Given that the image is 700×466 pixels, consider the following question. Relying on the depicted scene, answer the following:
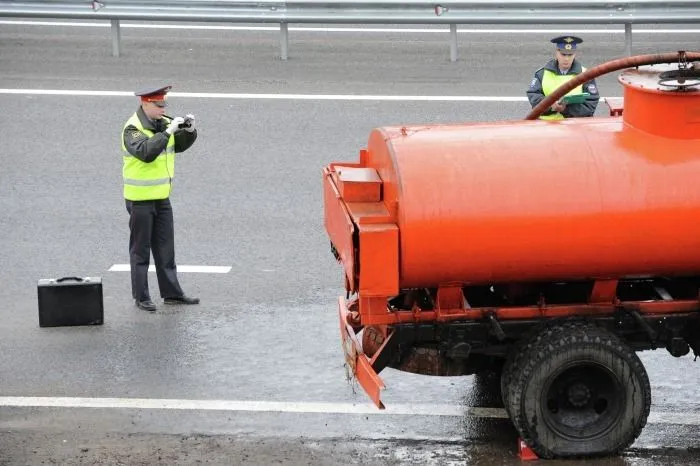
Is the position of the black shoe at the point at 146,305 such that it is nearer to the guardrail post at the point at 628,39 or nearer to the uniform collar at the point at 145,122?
the uniform collar at the point at 145,122

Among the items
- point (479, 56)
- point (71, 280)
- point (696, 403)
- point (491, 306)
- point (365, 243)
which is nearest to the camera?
point (365, 243)

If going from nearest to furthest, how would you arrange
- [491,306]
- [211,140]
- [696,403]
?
[491,306], [696,403], [211,140]

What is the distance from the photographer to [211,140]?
1338 centimetres

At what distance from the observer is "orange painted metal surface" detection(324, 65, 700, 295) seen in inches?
267

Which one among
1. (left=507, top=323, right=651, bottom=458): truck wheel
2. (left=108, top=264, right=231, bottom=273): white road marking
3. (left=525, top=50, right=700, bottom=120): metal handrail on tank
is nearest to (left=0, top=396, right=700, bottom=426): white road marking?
(left=507, top=323, right=651, bottom=458): truck wheel

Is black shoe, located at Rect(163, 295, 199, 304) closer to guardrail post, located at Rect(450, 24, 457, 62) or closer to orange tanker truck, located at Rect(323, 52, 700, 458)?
orange tanker truck, located at Rect(323, 52, 700, 458)

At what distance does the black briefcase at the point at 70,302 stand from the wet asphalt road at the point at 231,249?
0.29 ft

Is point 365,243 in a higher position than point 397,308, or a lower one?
higher

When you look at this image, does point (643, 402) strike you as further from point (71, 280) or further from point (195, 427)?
point (71, 280)

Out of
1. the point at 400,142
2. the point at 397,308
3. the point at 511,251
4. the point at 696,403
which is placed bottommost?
the point at 696,403

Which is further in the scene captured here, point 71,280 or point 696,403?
point 71,280

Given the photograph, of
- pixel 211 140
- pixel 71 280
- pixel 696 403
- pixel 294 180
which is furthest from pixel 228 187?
pixel 696 403

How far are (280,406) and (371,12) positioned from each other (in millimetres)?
8734

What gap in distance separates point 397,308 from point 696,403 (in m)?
1.92
